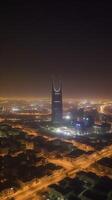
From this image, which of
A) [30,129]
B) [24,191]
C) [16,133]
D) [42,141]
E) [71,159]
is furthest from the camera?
[30,129]

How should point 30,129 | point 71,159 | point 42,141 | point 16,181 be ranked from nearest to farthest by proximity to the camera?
point 16,181 < point 71,159 < point 42,141 < point 30,129

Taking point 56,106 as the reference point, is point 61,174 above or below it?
below

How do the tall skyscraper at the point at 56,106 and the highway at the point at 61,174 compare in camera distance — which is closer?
the highway at the point at 61,174

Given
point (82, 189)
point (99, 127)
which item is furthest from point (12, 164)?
point (99, 127)

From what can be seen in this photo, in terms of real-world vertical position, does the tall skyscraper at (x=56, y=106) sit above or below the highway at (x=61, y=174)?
above

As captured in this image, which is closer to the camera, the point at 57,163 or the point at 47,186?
the point at 47,186

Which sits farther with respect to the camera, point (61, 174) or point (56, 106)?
point (56, 106)

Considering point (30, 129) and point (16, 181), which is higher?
point (30, 129)

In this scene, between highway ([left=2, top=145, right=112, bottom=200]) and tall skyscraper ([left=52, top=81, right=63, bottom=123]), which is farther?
tall skyscraper ([left=52, top=81, right=63, bottom=123])

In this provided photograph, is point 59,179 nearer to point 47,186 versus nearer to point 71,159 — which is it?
point 47,186

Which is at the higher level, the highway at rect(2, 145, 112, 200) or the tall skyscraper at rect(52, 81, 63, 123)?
the tall skyscraper at rect(52, 81, 63, 123)
